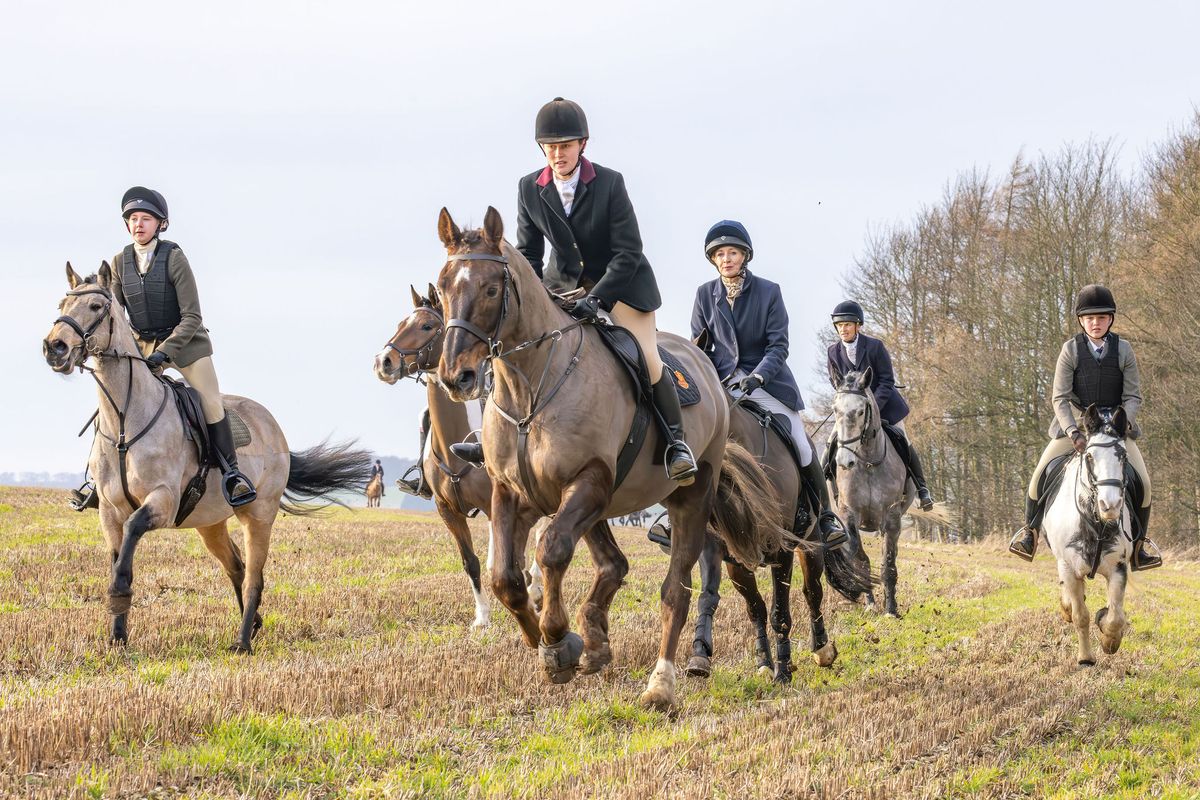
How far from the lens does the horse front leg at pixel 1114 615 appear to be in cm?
880

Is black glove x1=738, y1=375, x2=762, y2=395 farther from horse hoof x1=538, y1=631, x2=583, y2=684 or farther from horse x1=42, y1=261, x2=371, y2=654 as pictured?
horse x1=42, y1=261, x2=371, y2=654

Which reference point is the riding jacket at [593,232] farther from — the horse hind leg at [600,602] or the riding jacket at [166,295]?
the riding jacket at [166,295]

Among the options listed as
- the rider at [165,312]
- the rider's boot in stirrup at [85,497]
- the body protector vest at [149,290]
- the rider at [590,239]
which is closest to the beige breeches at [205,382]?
the rider at [165,312]

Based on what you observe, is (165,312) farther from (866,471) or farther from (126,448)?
(866,471)

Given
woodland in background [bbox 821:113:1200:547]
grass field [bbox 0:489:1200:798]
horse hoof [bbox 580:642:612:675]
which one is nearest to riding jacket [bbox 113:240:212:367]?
grass field [bbox 0:489:1200:798]

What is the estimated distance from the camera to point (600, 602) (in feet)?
21.0

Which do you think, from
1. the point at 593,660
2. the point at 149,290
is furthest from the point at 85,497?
the point at 593,660

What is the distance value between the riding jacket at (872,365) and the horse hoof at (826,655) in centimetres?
512

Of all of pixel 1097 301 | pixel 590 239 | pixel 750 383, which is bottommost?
pixel 750 383

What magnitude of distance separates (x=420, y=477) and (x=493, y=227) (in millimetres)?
6274

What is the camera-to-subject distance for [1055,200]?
30.8 meters

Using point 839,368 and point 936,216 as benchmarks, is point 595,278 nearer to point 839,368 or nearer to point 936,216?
point 839,368

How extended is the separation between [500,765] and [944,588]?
37.3 feet

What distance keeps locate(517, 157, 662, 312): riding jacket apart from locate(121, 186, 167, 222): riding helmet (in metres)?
3.66
